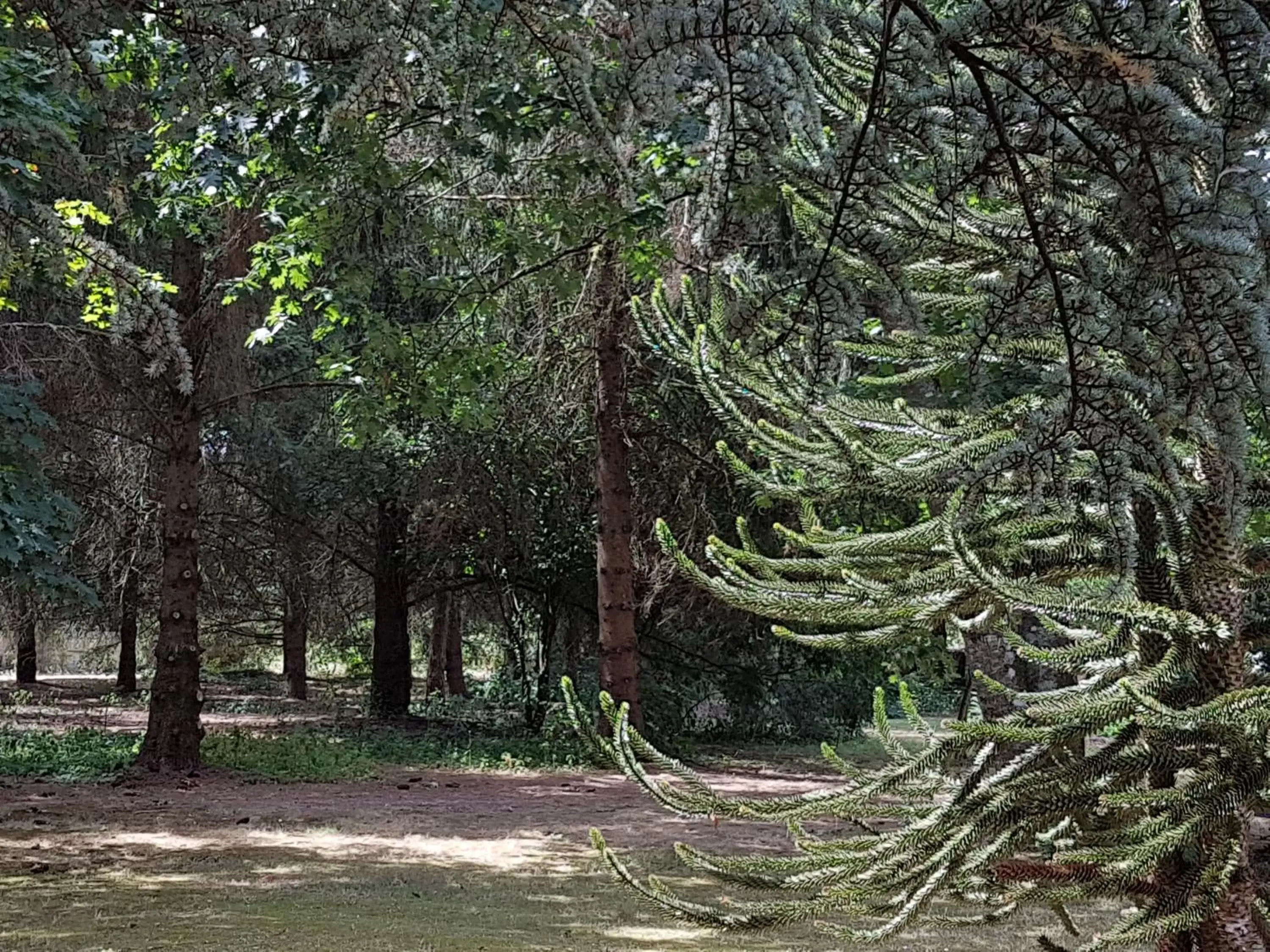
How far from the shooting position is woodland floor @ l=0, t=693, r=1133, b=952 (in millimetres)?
5270

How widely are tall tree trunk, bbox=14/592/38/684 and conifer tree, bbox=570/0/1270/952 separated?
1353 cm

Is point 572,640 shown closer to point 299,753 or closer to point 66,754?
point 299,753

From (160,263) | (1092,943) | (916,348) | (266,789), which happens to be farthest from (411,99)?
(160,263)

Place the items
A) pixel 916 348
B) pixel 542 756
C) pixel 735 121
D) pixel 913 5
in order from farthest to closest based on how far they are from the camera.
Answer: pixel 542 756 < pixel 916 348 < pixel 735 121 < pixel 913 5

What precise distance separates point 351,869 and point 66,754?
22.7 ft

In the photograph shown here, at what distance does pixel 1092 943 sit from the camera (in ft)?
9.50

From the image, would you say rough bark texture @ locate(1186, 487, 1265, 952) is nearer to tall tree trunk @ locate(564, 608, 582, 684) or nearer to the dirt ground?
the dirt ground

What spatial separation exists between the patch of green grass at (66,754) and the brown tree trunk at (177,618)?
59 cm

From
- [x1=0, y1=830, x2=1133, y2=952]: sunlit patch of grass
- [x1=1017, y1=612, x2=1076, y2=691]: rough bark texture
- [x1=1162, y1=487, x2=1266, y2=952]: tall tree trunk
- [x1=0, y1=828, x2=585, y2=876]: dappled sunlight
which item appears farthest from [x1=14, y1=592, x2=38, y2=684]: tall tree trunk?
[x1=1162, y1=487, x2=1266, y2=952]: tall tree trunk

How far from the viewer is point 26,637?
20.7 m

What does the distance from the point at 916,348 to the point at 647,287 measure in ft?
25.3

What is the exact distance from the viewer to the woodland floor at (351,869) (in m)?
5.27

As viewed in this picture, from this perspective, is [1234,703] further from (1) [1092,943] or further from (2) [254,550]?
(2) [254,550]

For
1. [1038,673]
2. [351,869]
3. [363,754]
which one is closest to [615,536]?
[363,754]
